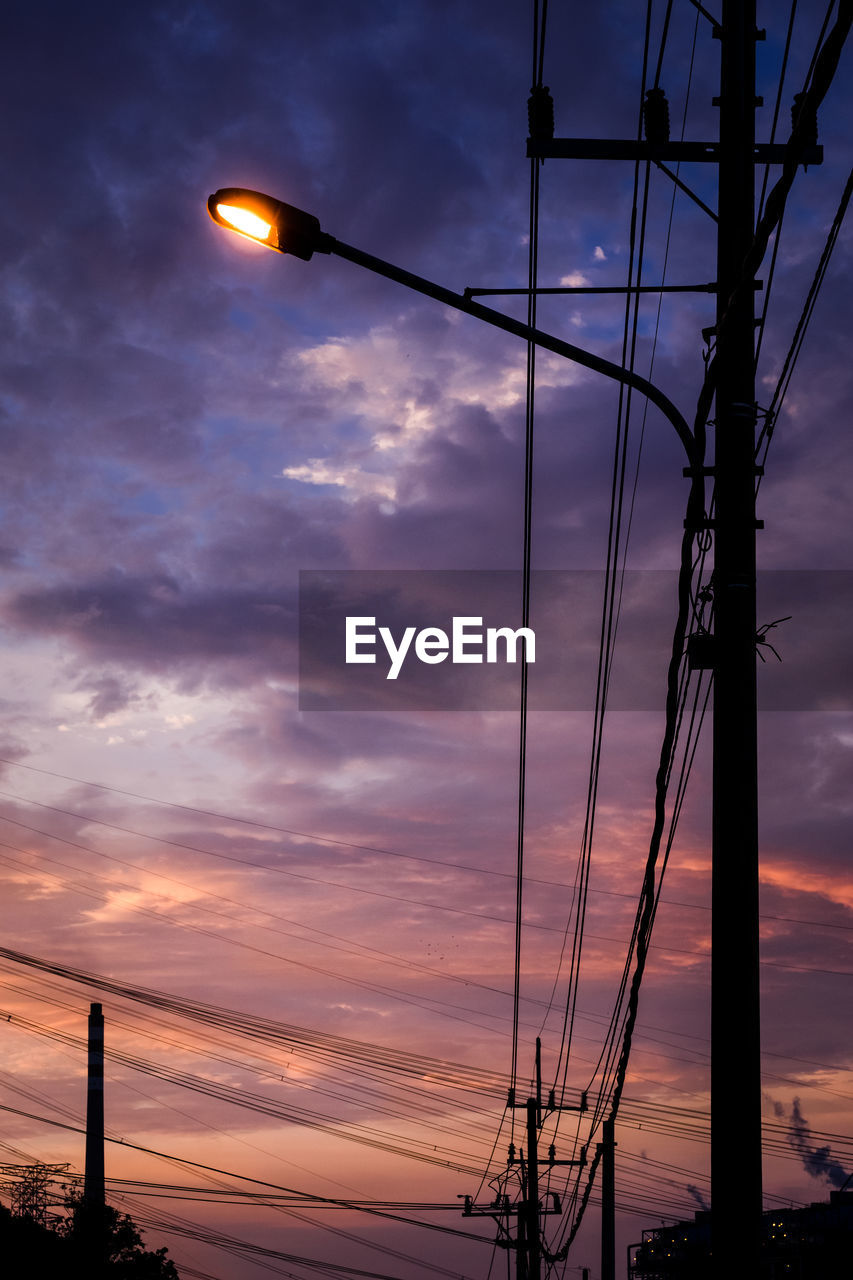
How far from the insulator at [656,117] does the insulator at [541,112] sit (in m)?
0.70

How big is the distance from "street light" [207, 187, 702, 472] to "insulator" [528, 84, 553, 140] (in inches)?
105

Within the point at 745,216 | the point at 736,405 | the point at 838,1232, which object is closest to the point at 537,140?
the point at 745,216

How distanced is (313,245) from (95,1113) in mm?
61462

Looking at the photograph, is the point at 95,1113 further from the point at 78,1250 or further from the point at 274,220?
the point at 274,220

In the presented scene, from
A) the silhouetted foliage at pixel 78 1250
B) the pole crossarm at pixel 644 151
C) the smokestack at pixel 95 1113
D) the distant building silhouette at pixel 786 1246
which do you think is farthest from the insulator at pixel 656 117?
the distant building silhouette at pixel 786 1246

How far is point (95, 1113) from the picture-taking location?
208ft

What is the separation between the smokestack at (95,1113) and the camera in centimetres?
6194

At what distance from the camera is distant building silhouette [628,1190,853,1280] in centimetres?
12550

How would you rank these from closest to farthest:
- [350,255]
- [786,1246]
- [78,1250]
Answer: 1. [350,255]
2. [78,1250]
3. [786,1246]

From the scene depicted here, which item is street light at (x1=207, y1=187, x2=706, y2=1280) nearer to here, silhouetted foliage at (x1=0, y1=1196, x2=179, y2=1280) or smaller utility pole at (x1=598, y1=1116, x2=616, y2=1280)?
smaller utility pole at (x1=598, y1=1116, x2=616, y2=1280)

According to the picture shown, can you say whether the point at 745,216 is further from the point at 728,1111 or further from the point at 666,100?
the point at 728,1111

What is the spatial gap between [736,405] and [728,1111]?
3.76 metres

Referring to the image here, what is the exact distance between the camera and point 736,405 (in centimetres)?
792

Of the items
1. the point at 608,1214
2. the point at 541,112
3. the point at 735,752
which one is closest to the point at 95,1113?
the point at 608,1214
